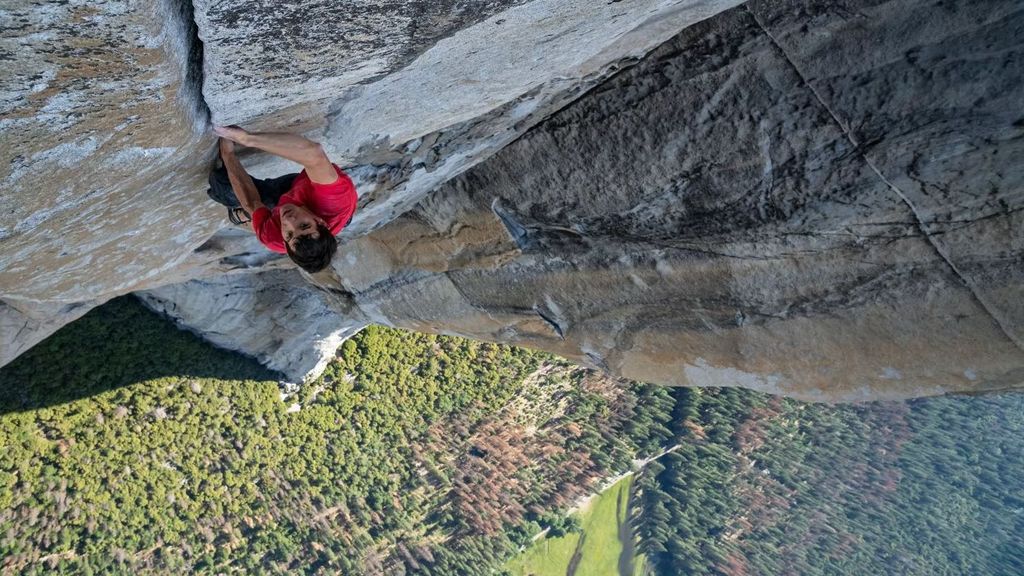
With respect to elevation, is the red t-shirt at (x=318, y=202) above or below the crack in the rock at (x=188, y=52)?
below

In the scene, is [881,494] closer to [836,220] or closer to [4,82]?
[836,220]

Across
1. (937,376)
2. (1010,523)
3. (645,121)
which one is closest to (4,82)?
(645,121)

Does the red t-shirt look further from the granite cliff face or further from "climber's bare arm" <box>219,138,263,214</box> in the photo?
the granite cliff face

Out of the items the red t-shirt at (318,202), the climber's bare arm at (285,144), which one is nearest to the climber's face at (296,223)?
the red t-shirt at (318,202)

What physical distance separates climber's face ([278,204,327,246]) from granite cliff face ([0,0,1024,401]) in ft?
1.51

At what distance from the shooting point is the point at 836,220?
387 cm

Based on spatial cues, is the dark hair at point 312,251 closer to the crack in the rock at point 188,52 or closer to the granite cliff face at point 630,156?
the granite cliff face at point 630,156

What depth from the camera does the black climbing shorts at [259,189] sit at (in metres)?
4.03

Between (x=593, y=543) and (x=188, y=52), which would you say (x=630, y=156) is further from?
(x=593, y=543)

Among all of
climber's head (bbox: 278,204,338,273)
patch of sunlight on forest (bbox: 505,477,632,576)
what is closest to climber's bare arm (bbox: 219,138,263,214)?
climber's head (bbox: 278,204,338,273)

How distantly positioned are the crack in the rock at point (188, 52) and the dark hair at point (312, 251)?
0.77 metres

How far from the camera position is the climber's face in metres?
3.62

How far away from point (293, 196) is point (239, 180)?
319 millimetres

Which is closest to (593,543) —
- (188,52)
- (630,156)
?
(630,156)
